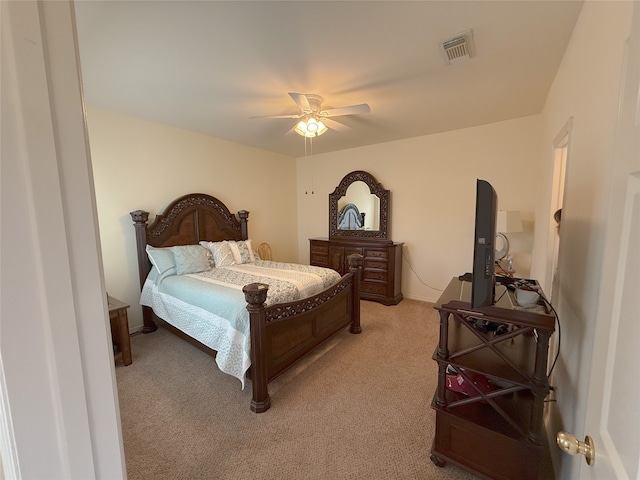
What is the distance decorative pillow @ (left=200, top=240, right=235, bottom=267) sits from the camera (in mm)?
3510

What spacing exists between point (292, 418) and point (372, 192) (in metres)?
3.41

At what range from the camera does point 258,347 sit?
1.95 meters

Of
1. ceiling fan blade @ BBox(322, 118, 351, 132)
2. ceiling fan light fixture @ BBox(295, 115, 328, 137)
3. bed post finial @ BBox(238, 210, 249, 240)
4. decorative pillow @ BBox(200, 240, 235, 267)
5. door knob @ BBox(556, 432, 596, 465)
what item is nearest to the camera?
door knob @ BBox(556, 432, 596, 465)

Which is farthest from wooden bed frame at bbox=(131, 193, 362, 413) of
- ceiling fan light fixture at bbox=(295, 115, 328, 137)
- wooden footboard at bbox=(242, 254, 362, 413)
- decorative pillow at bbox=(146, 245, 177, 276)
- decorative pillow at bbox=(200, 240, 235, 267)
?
ceiling fan light fixture at bbox=(295, 115, 328, 137)

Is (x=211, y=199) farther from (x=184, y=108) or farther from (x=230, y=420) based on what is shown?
(x=230, y=420)

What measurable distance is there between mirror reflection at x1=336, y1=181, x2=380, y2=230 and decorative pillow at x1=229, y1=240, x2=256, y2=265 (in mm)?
1671

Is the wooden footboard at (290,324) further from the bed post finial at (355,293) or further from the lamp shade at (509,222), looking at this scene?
the lamp shade at (509,222)

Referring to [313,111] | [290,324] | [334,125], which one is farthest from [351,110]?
[290,324]

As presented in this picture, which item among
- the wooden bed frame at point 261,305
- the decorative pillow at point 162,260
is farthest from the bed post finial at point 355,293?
the decorative pillow at point 162,260

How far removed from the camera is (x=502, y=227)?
296 centimetres

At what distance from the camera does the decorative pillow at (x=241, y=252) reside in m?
3.73

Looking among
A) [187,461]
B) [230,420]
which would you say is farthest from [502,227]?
[187,461]

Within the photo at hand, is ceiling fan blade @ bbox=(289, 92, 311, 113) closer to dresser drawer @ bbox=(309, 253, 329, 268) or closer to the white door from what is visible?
the white door

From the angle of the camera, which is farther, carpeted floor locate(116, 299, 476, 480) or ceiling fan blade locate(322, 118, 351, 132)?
ceiling fan blade locate(322, 118, 351, 132)
